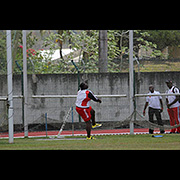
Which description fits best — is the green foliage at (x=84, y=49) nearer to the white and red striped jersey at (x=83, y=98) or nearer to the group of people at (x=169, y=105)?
the group of people at (x=169, y=105)

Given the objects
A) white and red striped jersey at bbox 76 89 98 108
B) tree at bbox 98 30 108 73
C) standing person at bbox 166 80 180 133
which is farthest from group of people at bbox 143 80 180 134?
tree at bbox 98 30 108 73

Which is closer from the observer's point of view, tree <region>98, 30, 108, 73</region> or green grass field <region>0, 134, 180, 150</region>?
green grass field <region>0, 134, 180, 150</region>

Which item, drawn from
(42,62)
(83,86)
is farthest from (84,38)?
(83,86)

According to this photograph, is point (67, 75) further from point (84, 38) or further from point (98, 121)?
point (84, 38)

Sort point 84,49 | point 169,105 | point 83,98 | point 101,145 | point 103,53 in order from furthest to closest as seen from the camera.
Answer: point 84,49 → point 103,53 → point 169,105 → point 83,98 → point 101,145

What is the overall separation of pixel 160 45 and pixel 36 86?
13095mm

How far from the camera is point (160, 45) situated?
30406mm

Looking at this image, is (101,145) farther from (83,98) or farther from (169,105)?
(169,105)

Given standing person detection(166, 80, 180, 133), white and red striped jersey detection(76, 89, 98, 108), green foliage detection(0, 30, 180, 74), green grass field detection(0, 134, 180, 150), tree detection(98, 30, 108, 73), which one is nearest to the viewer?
green grass field detection(0, 134, 180, 150)

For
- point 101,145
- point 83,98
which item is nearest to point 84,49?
point 83,98

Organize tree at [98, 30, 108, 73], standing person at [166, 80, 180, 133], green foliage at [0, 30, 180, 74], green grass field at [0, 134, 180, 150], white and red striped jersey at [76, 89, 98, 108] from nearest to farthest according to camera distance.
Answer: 1. green grass field at [0, 134, 180, 150]
2. white and red striped jersey at [76, 89, 98, 108]
3. standing person at [166, 80, 180, 133]
4. tree at [98, 30, 108, 73]
5. green foliage at [0, 30, 180, 74]

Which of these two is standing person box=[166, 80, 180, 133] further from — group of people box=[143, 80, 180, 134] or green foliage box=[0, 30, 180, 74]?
A: green foliage box=[0, 30, 180, 74]

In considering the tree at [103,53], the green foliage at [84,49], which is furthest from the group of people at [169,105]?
the tree at [103,53]

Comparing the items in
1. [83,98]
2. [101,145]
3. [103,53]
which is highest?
[103,53]
